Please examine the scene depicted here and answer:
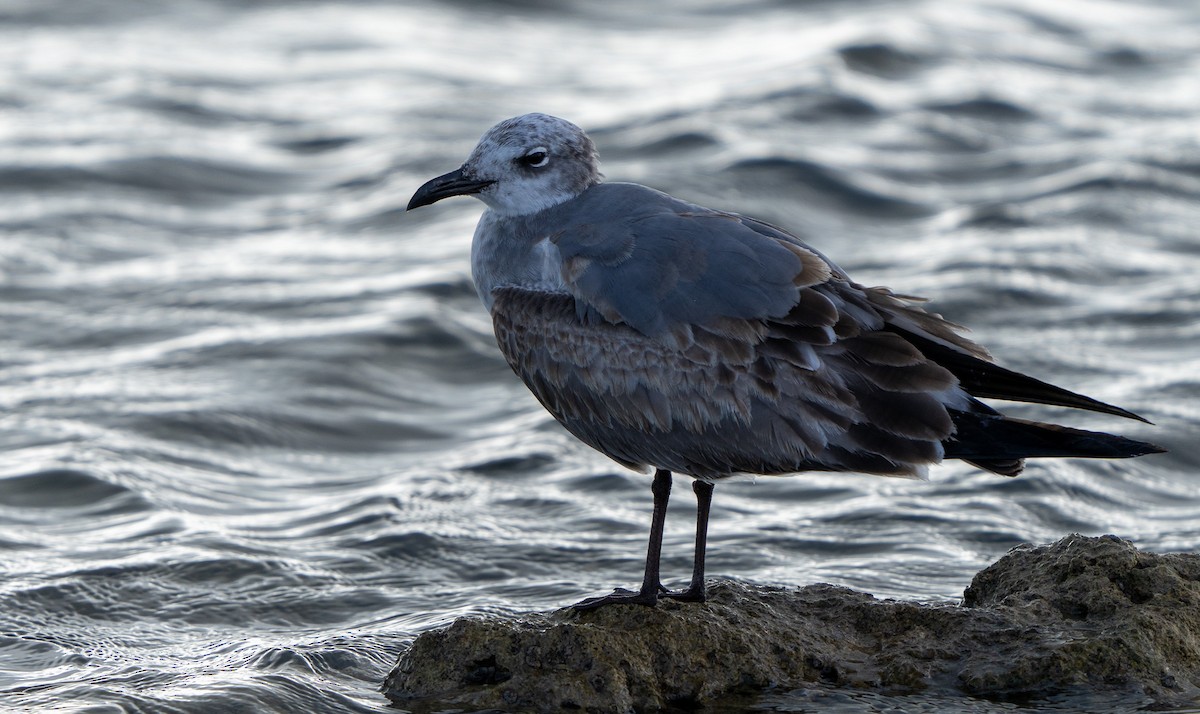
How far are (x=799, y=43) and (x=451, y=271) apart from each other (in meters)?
7.81

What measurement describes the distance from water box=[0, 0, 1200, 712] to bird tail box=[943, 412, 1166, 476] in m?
1.00

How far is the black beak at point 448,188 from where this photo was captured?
24.6 ft

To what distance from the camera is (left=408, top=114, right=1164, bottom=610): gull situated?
250 inches

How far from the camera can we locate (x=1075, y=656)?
602 cm

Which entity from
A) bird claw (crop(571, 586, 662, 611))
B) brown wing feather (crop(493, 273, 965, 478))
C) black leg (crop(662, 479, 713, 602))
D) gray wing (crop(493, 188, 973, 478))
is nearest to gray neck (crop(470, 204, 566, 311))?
gray wing (crop(493, 188, 973, 478))

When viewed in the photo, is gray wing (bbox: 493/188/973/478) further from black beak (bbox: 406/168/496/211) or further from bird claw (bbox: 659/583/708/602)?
black beak (bbox: 406/168/496/211)

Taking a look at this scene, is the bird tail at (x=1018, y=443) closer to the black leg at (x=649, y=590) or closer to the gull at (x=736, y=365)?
the gull at (x=736, y=365)

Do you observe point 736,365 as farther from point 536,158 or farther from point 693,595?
point 536,158

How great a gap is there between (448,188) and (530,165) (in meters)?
0.42

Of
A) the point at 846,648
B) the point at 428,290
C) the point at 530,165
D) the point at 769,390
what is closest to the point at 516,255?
the point at 530,165

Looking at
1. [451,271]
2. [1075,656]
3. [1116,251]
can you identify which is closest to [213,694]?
[1075,656]

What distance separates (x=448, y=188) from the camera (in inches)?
296

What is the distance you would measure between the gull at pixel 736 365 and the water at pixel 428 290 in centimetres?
104

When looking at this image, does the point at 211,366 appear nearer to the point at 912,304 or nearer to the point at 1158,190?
the point at 912,304
